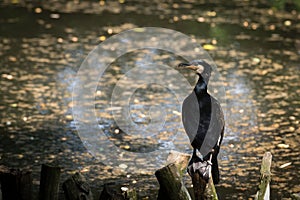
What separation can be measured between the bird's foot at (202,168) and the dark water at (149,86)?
1112mm

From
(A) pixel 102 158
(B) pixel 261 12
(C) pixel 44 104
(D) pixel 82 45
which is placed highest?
(B) pixel 261 12

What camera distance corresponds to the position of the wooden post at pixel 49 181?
4.41m

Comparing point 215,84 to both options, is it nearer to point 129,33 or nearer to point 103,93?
point 103,93

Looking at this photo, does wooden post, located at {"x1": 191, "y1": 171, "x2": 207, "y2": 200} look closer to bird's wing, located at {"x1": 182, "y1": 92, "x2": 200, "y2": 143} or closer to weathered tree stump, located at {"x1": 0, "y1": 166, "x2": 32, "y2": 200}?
bird's wing, located at {"x1": 182, "y1": 92, "x2": 200, "y2": 143}

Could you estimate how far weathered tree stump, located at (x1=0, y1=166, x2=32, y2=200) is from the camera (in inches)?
176

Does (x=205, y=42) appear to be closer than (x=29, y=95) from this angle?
No

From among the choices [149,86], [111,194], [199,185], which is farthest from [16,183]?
[149,86]

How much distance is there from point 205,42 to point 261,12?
2671 mm

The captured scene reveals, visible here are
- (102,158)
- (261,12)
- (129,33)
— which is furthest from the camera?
(261,12)

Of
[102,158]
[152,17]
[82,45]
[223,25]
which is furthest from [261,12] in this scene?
[102,158]

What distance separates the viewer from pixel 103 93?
8789mm

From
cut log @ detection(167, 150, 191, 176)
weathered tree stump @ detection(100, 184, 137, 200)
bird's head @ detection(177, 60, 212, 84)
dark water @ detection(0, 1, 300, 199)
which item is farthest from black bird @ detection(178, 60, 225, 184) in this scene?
dark water @ detection(0, 1, 300, 199)

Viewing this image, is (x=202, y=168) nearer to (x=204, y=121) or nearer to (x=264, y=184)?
(x=204, y=121)

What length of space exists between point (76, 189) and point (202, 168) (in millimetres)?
935
